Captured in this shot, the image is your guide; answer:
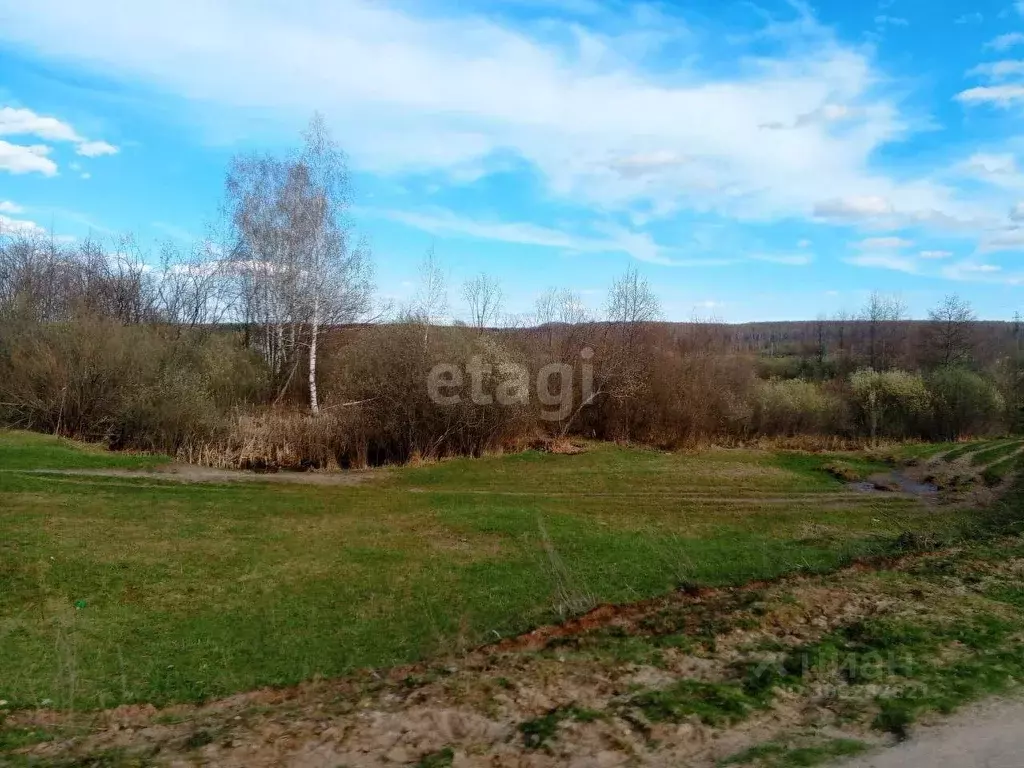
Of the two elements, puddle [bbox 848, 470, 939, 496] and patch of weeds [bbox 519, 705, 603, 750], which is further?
puddle [bbox 848, 470, 939, 496]

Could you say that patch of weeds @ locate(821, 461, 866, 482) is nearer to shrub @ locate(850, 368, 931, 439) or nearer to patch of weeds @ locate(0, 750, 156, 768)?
shrub @ locate(850, 368, 931, 439)

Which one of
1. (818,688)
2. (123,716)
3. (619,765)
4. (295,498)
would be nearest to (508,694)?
(619,765)

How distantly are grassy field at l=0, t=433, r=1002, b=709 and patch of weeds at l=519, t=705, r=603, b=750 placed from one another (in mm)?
2279

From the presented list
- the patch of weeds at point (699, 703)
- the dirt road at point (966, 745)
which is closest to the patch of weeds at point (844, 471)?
the dirt road at point (966, 745)

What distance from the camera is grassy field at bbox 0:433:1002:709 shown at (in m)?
6.66

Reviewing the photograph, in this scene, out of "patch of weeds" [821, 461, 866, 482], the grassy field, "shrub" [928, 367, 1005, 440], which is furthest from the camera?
"shrub" [928, 367, 1005, 440]

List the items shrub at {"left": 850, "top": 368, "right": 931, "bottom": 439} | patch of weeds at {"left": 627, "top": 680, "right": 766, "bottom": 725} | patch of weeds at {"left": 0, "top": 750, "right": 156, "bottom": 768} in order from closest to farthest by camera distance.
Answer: patch of weeds at {"left": 0, "top": 750, "right": 156, "bottom": 768}
patch of weeds at {"left": 627, "top": 680, "right": 766, "bottom": 725}
shrub at {"left": 850, "top": 368, "right": 931, "bottom": 439}

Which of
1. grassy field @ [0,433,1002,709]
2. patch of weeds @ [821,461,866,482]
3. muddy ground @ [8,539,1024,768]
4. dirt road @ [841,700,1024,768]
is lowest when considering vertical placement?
grassy field @ [0,433,1002,709]

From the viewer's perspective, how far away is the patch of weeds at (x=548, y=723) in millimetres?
4234

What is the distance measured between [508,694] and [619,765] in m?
1.16

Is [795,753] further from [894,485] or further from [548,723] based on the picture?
[894,485]

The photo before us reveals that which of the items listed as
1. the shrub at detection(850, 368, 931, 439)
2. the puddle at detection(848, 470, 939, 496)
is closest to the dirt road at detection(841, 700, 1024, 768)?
the puddle at detection(848, 470, 939, 496)

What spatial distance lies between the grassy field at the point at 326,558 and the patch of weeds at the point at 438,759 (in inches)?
97.0

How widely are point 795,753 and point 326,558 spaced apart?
7115 millimetres
